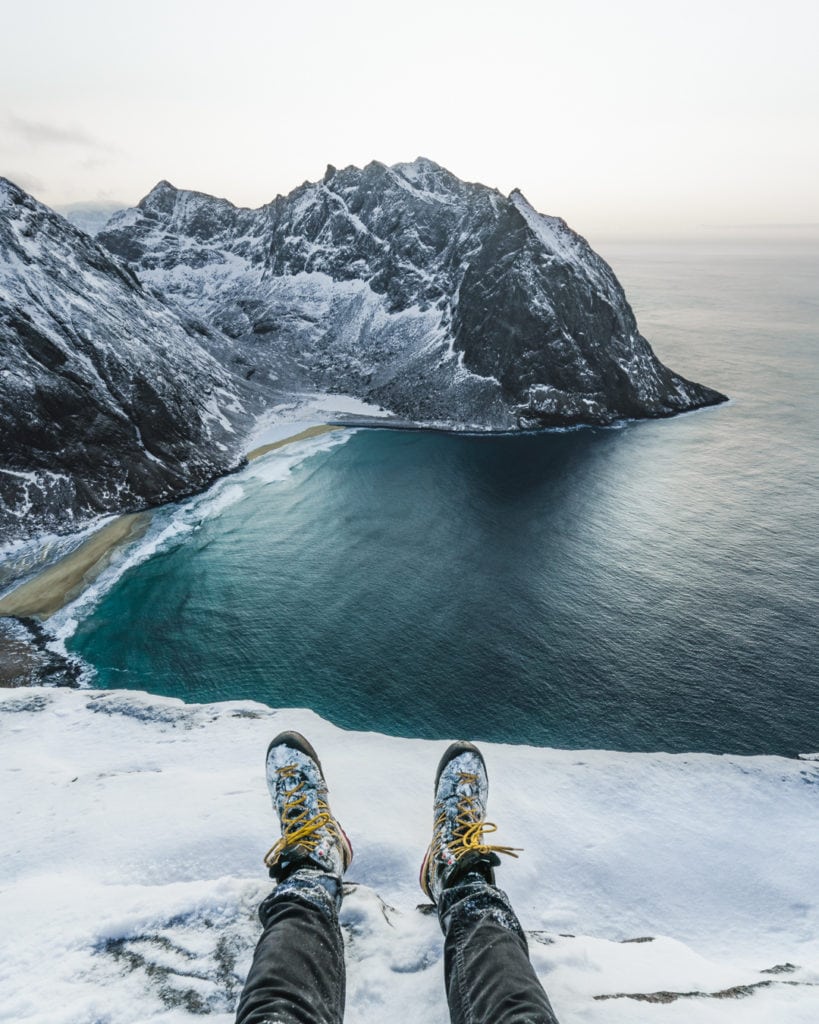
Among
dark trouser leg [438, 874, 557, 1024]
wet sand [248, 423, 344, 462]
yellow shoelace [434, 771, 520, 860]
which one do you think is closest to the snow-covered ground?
dark trouser leg [438, 874, 557, 1024]

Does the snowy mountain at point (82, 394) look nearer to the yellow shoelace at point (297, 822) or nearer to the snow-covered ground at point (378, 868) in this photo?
the snow-covered ground at point (378, 868)

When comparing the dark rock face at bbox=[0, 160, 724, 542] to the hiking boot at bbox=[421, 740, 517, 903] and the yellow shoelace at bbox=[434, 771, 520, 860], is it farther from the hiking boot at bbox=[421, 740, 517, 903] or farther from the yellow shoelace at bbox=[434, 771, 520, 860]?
the yellow shoelace at bbox=[434, 771, 520, 860]

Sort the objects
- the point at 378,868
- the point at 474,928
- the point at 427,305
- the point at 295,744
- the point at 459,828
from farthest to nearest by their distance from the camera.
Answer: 1. the point at 427,305
2. the point at 378,868
3. the point at 295,744
4. the point at 459,828
5. the point at 474,928

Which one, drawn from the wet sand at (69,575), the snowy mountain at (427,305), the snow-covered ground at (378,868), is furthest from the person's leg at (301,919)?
the snowy mountain at (427,305)

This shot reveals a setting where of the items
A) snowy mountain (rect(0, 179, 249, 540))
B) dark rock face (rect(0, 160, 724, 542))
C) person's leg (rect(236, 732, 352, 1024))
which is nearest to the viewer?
person's leg (rect(236, 732, 352, 1024))

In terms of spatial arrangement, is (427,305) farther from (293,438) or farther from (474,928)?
(474,928)

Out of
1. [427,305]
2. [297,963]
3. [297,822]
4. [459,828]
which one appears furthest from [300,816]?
[427,305]

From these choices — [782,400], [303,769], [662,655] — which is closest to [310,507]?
[662,655]
